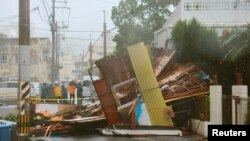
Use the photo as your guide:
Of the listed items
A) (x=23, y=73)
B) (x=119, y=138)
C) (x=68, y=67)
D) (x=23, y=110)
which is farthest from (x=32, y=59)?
(x=68, y=67)

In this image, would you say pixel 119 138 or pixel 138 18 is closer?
pixel 119 138

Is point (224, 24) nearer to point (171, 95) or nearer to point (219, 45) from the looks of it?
point (219, 45)

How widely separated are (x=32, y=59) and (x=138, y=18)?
3567 cm

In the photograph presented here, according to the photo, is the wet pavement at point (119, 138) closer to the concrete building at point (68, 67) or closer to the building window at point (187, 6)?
the building window at point (187, 6)

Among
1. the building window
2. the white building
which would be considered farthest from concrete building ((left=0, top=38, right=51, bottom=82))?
the white building

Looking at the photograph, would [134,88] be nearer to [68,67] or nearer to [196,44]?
[196,44]

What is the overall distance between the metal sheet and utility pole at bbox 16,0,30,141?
171 inches

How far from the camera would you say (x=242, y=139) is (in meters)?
9.71

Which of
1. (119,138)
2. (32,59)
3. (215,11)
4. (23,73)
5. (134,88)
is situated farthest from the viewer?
(32,59)

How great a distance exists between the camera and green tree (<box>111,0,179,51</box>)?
40625 mm

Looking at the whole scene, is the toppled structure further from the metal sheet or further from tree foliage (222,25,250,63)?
tree foliage (222,25,250,63)

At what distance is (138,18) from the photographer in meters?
42.4

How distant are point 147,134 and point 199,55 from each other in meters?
5.68

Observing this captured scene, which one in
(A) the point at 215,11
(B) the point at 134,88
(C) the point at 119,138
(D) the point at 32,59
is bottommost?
(C) the point at 119,138
